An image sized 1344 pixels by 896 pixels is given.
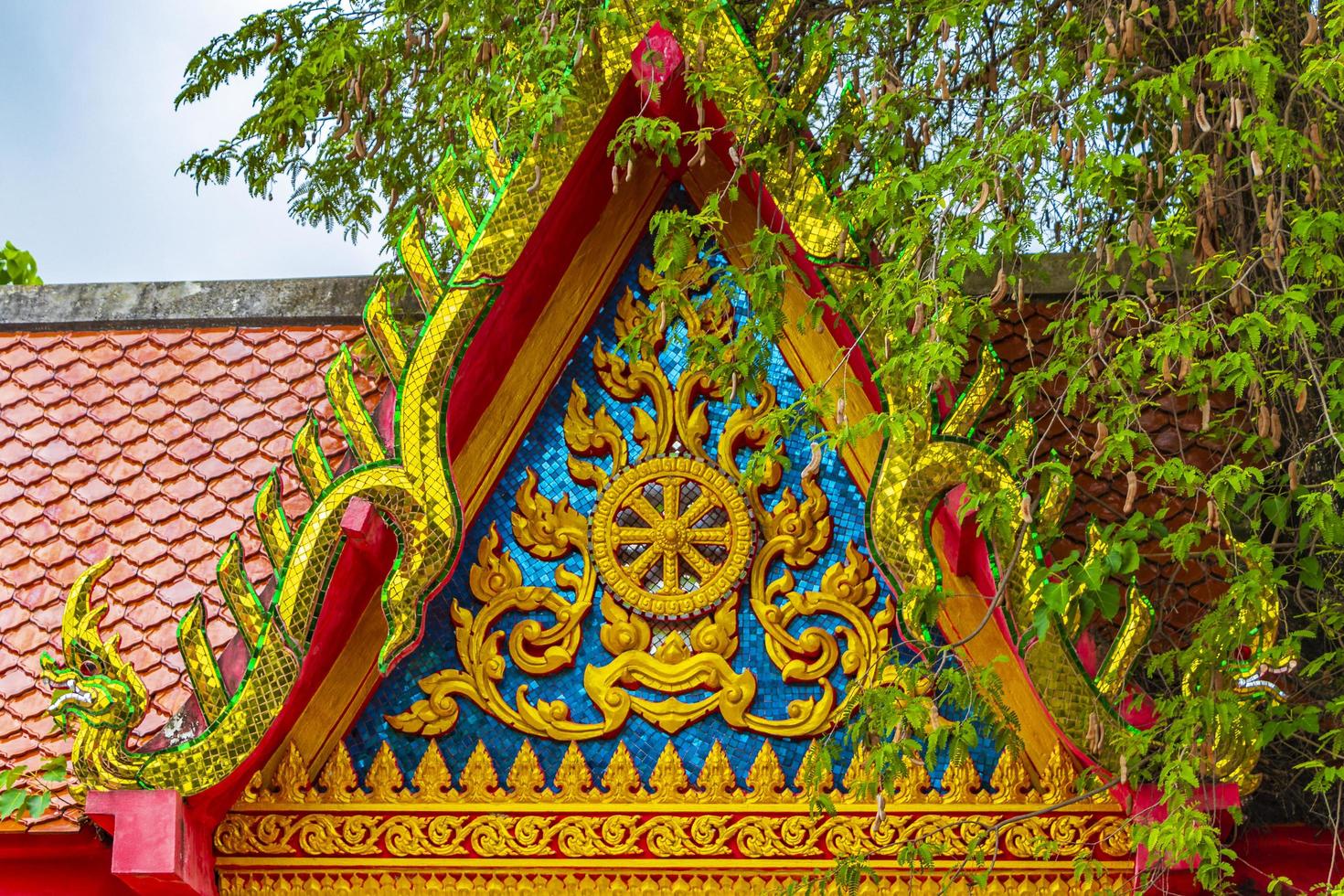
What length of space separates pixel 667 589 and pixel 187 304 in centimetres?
228

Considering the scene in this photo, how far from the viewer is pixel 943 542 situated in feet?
15.6

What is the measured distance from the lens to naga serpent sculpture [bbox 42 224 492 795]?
4395 mm

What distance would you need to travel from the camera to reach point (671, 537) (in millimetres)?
4977

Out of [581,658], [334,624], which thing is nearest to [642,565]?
[581,658]

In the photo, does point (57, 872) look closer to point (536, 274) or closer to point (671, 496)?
point (671, 496)

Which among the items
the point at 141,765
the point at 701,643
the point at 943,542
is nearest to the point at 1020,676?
the point at 943,542

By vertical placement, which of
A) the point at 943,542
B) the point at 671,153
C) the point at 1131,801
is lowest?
the point at 1131,801

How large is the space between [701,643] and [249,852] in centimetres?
128

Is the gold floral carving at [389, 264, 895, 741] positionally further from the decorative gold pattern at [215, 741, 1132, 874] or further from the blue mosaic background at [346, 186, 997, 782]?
the decorative gold pattern at [215, 741, 1132, 874]

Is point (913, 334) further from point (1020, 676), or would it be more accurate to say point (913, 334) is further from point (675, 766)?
point (675, 766)

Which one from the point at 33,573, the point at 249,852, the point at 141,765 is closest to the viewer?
the point at 141,765

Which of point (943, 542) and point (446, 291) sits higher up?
point (446, 291)

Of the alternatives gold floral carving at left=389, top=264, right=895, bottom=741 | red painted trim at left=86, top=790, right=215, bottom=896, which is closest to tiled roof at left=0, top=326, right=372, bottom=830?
red painted trim at left=86, top=790, right=215, bottom=896

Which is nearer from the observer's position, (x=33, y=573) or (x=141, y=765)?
(x=141, y=765)
